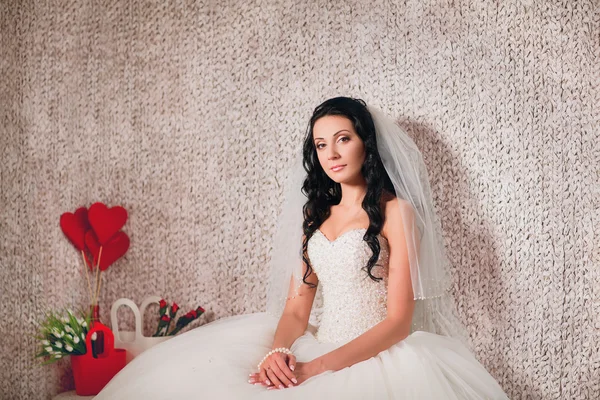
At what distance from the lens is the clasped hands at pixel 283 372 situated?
167cm

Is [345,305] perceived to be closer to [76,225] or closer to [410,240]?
[410,240]

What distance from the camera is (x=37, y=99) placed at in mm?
2373

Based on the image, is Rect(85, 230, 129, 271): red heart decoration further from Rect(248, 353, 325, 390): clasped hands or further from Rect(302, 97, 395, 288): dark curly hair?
Rect(248, 353, 325, 390): clasped hands

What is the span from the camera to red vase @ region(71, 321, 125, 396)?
212 cm

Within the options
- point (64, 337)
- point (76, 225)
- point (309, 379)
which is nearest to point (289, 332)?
point (309, 379)

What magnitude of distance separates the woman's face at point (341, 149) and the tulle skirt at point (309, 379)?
1.90 ft

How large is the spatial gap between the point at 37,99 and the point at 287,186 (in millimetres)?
1104

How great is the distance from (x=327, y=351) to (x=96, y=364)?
89 centimetres

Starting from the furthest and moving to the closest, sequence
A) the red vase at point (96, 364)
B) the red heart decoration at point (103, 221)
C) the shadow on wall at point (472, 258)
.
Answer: the red heart decoration at point (103, 221) < the red vase at point (96, 364) < the shadow on wall at point (472, 258)

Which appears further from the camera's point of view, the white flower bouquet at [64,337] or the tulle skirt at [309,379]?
the white flower bouquet at [64,337]

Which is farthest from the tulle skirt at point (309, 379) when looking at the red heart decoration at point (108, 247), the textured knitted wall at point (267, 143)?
the red heart decoration at point (108, 247)

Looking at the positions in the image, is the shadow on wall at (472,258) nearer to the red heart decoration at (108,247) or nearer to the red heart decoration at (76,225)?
the red heart decoration at (108,247)

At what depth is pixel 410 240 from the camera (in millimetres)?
1826

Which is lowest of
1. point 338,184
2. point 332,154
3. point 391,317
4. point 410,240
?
point 391,317
